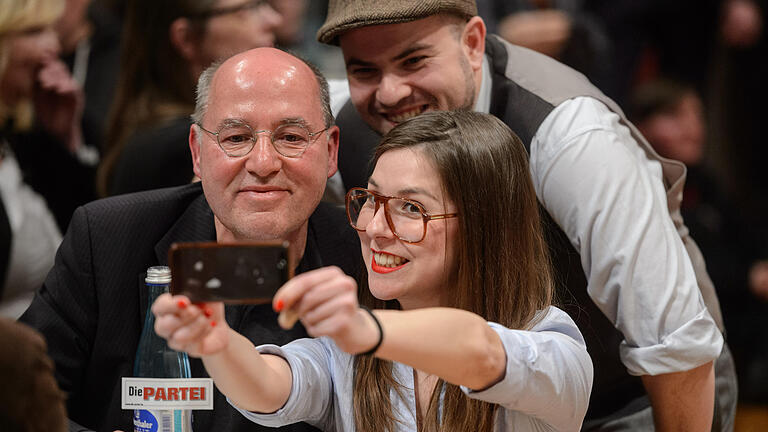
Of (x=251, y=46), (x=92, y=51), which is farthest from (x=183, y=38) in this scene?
(x=92, y=51)

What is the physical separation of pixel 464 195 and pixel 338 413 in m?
0.53

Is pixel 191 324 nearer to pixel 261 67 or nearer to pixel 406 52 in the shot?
pixel 261 67

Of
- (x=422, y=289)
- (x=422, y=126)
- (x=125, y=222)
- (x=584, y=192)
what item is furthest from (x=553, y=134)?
(x=125, y=222)

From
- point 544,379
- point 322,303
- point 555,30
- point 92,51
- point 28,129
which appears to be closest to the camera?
point 322,303

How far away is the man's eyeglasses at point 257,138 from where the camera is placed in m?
2.17

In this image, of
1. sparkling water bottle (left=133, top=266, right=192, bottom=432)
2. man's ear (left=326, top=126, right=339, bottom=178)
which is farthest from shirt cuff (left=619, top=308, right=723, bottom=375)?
sparkling water bottle (left=133, top=266, right=192, bottom=432)

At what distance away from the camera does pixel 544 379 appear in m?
1.67

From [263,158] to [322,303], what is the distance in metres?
0.81

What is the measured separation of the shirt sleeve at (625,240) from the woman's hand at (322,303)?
1.11 metres

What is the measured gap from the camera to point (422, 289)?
6.23ft

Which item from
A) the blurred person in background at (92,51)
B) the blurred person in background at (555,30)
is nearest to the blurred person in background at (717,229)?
the blurred person in background at (555,30)

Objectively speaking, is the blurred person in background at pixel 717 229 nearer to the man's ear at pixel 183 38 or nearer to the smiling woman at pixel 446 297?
the man's ear at pixel 183 38

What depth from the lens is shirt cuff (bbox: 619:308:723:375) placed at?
2258 mm

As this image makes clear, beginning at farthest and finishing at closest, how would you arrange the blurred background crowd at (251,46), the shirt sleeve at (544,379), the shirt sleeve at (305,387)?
the blurred background crowd at (251,46)
the shirt sleeve at (305,387)
the shirt sleeve at (544,379)
